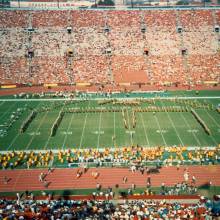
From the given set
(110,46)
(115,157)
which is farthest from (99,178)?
(110,46)

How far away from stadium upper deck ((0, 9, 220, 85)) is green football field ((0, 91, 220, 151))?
7.24m

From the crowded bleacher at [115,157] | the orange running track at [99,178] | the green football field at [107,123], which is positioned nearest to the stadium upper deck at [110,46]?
the green football field at [107,123]

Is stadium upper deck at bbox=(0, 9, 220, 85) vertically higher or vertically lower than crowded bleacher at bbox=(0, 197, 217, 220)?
higher

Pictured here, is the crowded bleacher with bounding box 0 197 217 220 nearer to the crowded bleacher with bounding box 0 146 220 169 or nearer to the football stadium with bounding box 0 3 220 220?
the football stadium with bounding box 0 3 220 220

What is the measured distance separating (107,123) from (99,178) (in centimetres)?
1017

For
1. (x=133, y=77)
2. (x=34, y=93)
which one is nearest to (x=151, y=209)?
(x=34, y=93)

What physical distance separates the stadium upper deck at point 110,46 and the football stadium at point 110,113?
15 centimetres

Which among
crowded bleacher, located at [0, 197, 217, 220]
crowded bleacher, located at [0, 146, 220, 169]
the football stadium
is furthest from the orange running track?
crowded bleacher, located at [0, 197, 217, 220]

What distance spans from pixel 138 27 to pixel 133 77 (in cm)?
1030

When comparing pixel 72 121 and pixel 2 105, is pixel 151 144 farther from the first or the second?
pixel 2 105

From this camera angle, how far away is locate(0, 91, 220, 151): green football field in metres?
29.7

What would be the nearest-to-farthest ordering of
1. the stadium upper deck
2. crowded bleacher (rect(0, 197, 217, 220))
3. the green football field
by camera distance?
crowded bleacher (rect(0, 197, 217, 220))
the green football field
the stadium upper deck

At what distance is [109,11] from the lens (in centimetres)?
5741

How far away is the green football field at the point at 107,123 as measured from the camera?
2970 centimetres
